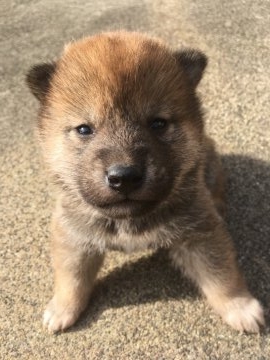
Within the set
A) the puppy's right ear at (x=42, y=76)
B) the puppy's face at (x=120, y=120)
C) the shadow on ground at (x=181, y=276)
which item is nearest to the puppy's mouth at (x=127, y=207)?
the puppy's face at (x=120, y=120)

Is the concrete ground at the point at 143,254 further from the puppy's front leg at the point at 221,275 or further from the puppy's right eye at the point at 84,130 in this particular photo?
the puppy's right eye at the point at 84,130

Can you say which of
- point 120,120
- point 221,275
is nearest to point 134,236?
point 221,275

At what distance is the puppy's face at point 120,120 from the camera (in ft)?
6.02

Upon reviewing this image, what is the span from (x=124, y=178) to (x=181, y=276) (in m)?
0.93

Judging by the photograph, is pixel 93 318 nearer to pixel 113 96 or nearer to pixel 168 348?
pixel 168 348

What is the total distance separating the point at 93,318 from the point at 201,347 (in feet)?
1.64

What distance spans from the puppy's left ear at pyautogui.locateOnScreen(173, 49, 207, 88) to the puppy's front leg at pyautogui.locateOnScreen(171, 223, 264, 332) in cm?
63

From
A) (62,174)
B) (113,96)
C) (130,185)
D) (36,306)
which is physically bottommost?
(36,306)

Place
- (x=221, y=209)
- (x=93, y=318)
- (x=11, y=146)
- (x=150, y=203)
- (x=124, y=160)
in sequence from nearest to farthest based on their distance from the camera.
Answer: (x=124, y=160) → (x=150, y=203) → (x=93, y=318) → (x=221, y=209) → (x=11, y=146)

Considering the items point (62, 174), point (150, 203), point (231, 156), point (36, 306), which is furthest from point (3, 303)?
point (231, 156)

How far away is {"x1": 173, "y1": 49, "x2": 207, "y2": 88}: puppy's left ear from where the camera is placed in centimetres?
215

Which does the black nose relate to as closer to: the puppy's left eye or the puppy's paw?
the puppy's left eye

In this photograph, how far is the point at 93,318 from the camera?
239 cm

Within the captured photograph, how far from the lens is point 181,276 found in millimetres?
2508
